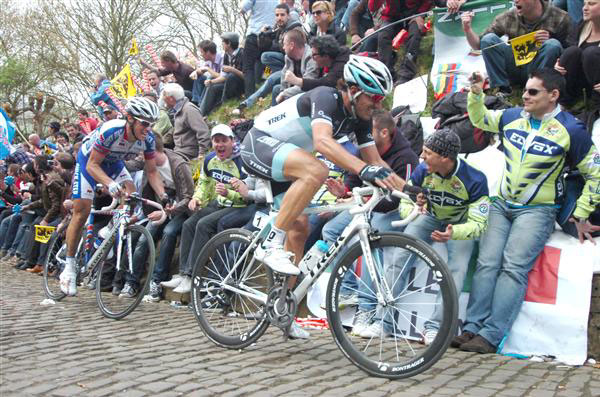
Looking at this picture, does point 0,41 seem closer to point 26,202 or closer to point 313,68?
point 26,202

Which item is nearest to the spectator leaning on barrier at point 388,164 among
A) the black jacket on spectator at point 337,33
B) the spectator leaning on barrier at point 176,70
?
the black jacket on spectator at point 337,33

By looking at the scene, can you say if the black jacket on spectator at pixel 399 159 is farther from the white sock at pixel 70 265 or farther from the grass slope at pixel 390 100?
the white sock at pixel 70 265

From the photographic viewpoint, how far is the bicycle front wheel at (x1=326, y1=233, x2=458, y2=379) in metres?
4.00

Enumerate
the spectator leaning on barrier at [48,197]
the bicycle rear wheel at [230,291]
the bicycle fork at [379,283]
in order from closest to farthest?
the bicycle fork at [379,283] → the bicycle rear wheel at [230,291] → the spectator leaning on barrier at [48,197]

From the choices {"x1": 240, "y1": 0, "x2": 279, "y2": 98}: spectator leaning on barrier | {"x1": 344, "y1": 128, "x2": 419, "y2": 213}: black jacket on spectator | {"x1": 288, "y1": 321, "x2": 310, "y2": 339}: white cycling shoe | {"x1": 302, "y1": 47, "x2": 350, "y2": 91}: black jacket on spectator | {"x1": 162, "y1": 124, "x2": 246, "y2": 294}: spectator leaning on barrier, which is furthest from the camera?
{"x1": 240, "y1": 0, "x2": 279, "y2": 98}: spectator leaning on barrier

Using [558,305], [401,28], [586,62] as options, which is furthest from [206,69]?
[558,305]

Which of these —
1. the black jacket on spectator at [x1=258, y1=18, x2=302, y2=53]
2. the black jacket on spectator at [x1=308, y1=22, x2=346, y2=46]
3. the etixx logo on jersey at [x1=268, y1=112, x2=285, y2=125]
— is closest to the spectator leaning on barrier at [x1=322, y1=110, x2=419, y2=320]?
the etixx logo on jersey at [x1=268, y1=112, x2=285, y2=125]

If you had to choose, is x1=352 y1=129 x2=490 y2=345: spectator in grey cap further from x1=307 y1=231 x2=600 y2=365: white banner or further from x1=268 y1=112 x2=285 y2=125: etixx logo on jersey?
x1=268 y1=112 x2=285 y2=125: etixx logo on jersey

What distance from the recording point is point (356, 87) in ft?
15.6

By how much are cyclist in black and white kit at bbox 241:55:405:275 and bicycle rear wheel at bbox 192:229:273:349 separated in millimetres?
323

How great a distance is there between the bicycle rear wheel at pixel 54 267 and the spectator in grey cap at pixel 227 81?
5.91 meters

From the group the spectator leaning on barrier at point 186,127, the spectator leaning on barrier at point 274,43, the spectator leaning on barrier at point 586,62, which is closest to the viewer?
the spectator leaning on barrier at point 586,62

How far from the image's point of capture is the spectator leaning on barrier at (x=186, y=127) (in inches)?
436

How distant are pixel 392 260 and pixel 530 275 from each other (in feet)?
5.98
